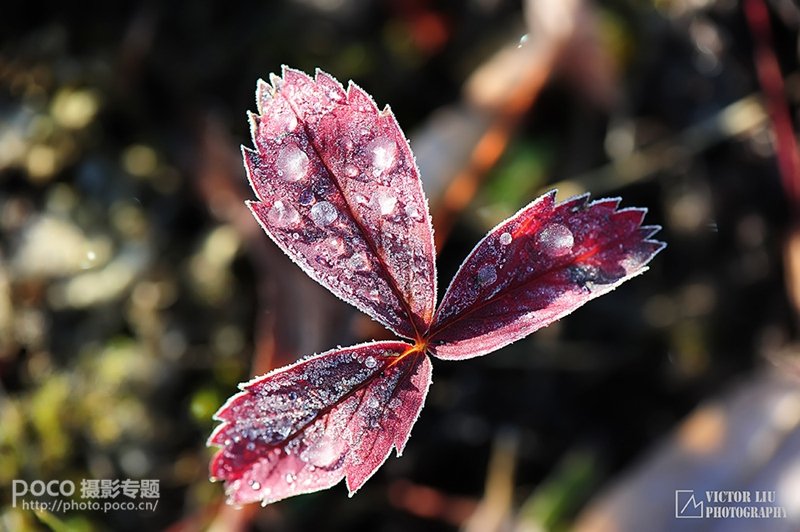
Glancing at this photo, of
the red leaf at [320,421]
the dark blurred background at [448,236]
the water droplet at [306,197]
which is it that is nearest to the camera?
the red leaf at [320,421]

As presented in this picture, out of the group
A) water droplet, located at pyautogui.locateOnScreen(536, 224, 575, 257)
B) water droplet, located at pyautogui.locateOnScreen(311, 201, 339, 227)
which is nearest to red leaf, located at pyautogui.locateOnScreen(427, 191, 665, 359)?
water droplet, located at pyautogui.locateOnScreen(536, 224, 575, 257)

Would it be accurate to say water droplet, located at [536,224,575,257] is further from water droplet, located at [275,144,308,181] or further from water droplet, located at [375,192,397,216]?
water droplet, located at [275,144,308,181]

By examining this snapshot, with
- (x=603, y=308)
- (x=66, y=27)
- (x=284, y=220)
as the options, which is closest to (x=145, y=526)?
(x=284, y=220)

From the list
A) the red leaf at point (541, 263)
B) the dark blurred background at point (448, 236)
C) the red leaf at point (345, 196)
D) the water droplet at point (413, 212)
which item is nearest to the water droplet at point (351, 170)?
the red leaf at point (345, 196)

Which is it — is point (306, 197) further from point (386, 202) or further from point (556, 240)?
point (556, 240)

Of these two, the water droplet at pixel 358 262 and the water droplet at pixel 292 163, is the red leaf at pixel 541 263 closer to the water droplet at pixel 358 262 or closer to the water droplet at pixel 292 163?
the water droplet at pixel 358 262

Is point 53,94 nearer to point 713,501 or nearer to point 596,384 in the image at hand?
point 596,384

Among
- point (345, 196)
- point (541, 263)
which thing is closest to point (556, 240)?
point (541, 263)
